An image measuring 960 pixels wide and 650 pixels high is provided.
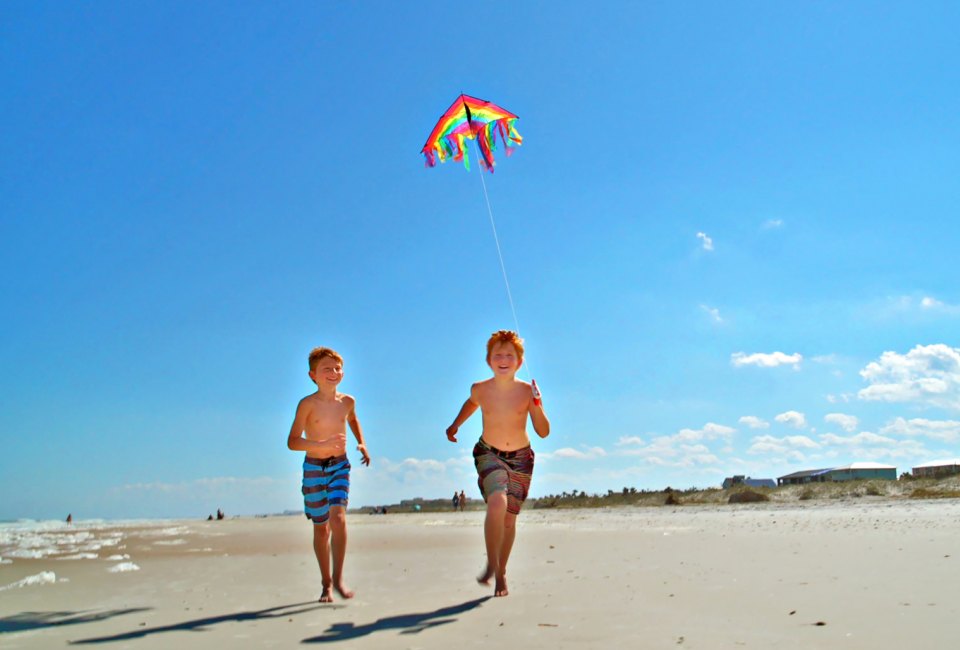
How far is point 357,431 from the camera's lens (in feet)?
21.8

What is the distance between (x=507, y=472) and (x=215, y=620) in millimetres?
2410

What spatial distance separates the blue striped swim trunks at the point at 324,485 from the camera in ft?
20.4

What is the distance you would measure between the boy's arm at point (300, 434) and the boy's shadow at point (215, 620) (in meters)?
1.26

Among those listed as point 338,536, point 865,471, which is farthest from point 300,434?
point 865,471

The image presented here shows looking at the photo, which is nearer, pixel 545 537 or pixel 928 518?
pixel 928 518

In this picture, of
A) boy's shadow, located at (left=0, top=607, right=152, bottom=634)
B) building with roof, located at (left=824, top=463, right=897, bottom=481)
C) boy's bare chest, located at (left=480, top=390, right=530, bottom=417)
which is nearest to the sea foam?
boy's shadow, located at (left=0, top=607, right=152, bottom=634)

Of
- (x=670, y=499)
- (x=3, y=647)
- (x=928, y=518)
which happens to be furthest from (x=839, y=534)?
(x=670, y=499)

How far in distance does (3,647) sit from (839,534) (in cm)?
836

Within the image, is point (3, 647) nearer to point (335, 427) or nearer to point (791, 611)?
point (335, 427)

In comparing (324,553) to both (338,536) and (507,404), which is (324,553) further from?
(507,404)

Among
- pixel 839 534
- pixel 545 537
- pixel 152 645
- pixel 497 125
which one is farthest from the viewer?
pixel 545 537

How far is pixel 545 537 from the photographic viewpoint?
11328 mm

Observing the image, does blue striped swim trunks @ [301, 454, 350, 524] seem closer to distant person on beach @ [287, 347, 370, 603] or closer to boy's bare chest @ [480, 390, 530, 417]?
distant person on beach @ [287, 347, 370, 603]

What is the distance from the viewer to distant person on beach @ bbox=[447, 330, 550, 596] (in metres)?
5.91
